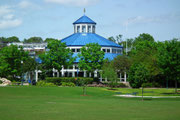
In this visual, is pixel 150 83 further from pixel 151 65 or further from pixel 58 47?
pixel 58 47

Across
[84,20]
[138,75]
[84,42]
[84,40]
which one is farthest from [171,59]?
[84,20]

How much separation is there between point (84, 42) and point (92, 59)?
14.5 metres

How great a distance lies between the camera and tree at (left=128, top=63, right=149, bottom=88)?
68.6m

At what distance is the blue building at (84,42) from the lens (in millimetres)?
89062

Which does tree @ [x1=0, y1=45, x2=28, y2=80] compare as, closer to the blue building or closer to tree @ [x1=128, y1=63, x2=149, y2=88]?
the blue building

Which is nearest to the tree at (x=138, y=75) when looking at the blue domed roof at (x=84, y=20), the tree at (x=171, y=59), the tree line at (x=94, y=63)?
the tree line at (x=94, y=63)

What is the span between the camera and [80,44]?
89375 millimetres

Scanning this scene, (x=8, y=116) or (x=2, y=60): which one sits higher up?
(x=2, y=60)

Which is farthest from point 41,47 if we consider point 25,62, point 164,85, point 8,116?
point 8,116

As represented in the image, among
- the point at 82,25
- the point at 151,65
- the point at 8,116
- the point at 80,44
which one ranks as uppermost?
the point at 82,25

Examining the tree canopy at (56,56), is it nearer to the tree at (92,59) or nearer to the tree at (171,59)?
the tree at (92,59)

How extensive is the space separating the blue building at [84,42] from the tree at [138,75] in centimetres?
1473

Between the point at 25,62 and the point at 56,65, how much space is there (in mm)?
9038

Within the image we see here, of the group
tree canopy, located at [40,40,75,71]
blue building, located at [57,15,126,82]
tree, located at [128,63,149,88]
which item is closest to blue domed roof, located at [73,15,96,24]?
Result: blue building, located at [57,15,126,82]
